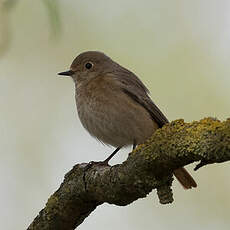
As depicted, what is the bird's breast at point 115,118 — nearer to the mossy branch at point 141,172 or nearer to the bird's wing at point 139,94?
the bird's wing at point 139,94

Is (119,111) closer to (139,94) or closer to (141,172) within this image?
(139,94)

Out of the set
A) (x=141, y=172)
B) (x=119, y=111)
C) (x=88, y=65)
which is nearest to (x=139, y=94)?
(x=119, y=111)

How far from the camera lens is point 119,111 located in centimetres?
466

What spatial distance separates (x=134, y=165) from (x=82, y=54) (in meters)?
3.15

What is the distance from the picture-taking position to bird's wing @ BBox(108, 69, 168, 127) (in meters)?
4.62

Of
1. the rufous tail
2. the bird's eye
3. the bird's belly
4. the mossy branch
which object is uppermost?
the bird's eye

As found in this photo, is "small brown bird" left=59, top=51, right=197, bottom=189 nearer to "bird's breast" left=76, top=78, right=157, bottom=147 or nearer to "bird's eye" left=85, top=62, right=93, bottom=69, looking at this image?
"bird's breast" left=76, top=78, right=157, bottom=147

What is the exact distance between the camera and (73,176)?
3.41 meters

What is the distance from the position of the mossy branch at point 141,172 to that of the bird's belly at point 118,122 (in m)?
1.13

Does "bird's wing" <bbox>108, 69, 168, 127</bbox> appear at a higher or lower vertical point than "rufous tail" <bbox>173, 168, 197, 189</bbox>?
higher

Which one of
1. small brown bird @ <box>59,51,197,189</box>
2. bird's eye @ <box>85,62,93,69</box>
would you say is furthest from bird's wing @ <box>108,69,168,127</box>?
bird's eye @ <box>85,62,93,69</box>

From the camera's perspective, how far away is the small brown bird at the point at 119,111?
15.1 ft

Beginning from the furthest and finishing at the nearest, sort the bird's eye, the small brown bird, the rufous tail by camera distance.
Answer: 1. the bird's eye
2. the small brown bird
3. the rufous tail

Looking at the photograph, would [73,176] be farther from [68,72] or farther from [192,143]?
[68,72]
